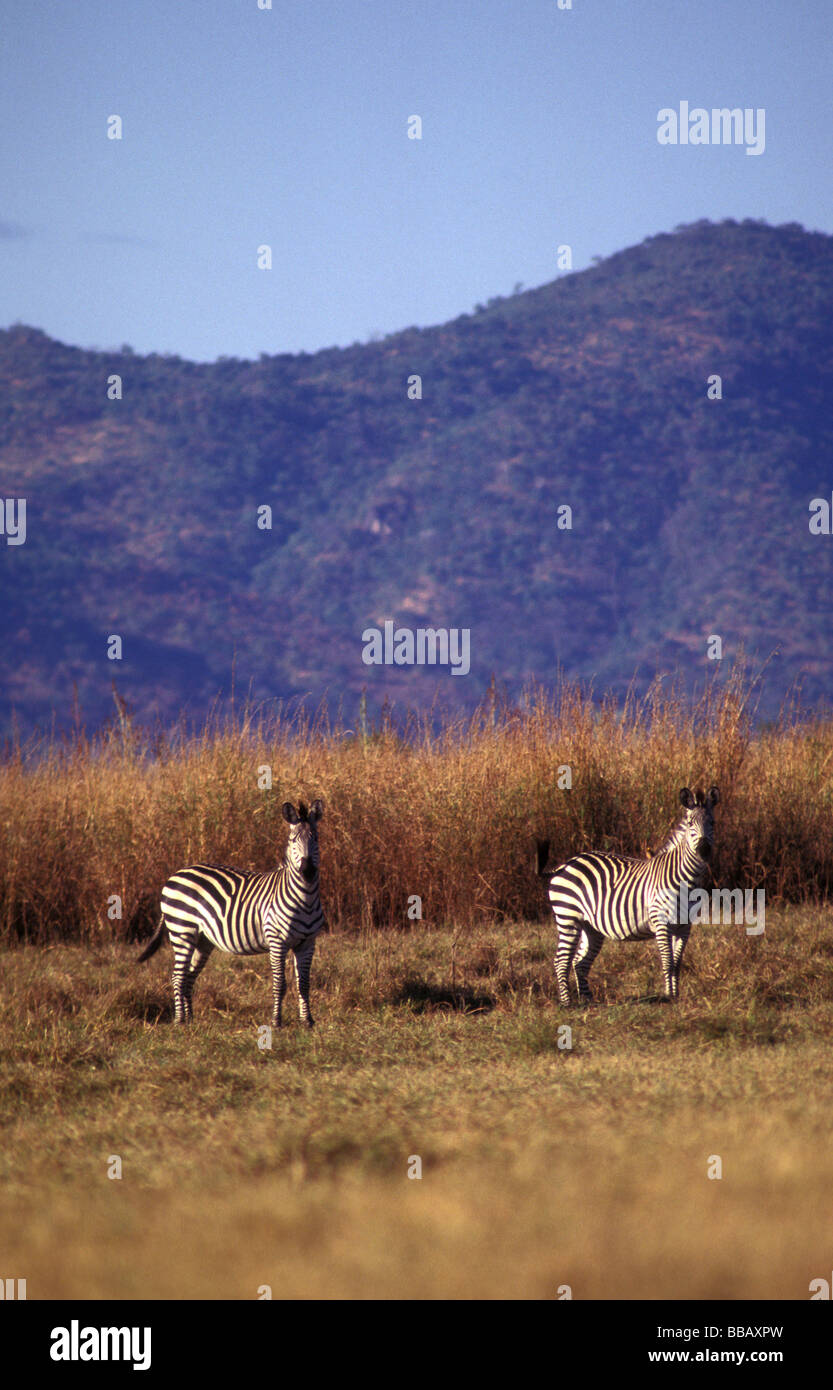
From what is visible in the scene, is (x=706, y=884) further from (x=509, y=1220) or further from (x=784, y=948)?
(x=509, y=1220)

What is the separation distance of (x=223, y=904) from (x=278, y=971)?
518 mm

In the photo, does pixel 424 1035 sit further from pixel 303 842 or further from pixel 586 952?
pixel 586 952

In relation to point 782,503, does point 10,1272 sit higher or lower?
lower

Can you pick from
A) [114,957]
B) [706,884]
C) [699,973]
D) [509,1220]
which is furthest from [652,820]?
[509,1220]

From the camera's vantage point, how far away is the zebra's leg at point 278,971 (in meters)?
6.32

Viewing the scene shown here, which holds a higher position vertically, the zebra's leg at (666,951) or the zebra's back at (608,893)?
the zebra's back at (608,893)

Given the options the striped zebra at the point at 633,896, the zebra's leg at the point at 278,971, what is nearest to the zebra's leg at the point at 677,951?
the striped zebra at the point at 633,896

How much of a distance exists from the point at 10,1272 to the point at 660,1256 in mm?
1204

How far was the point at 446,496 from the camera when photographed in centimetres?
9600

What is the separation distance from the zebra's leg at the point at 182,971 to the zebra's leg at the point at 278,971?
632mm

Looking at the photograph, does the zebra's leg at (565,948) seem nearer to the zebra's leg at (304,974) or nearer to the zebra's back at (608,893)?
the zebra's back at (608,893)
